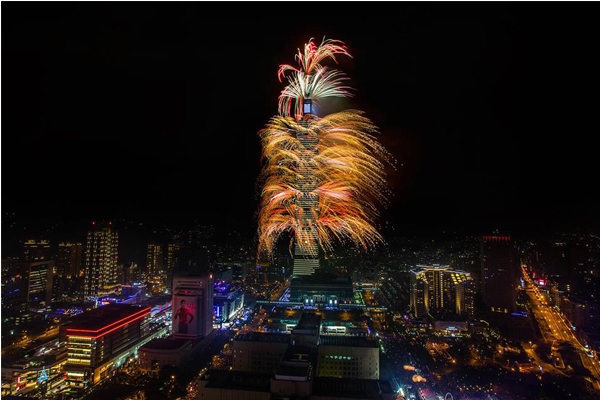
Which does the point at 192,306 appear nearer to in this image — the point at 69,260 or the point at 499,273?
the point at 69,260

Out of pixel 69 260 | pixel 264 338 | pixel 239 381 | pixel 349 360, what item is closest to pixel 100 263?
pixel 69 260

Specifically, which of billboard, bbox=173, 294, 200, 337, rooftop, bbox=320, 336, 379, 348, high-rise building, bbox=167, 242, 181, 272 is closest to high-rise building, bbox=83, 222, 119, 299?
high-rise building, bbox=167, 242, 181, 272

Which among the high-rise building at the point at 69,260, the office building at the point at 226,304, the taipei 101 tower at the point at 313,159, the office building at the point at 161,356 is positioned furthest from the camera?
the high-rise building at the point at 69,260

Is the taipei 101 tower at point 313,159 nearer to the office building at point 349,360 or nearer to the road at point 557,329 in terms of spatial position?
the office building at point 349,360

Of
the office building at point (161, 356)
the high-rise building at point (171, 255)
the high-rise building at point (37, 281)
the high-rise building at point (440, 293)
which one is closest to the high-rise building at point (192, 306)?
the office building at point (161, 356)

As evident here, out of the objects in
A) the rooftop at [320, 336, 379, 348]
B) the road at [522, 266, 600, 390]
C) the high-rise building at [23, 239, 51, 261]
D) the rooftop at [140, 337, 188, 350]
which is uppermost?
the high-rise building at [23, 239, 51, 261]

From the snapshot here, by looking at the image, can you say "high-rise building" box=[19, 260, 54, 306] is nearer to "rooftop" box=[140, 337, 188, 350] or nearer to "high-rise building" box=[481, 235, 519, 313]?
"rooftop" box=[140, 337, 188, 350]
